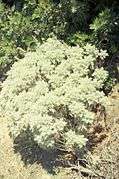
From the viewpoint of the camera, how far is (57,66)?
26.8 ft

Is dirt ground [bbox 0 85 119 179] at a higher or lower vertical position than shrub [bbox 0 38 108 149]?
lower

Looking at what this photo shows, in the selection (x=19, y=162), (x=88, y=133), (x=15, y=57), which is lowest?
(x=19, y=162)

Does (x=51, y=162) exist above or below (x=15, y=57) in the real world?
below

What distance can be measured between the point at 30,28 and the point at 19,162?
7.08 feet

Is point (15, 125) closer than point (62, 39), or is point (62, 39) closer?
point (15, 125)

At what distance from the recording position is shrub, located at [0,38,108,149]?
770 centimetres

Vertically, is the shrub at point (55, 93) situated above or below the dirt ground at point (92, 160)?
above

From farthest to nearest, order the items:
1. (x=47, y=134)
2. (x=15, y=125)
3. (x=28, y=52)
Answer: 1. (x=28, y=52)
2. (x=15, y=125)
3. (x=47, y=134)

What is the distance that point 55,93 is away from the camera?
7.84 meters

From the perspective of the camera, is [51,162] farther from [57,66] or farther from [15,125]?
[57,66]

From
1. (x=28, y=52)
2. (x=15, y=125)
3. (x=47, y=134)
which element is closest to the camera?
(x=47, y=134)

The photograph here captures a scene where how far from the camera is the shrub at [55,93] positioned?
25.3 ft

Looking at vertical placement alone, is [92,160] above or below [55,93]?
below

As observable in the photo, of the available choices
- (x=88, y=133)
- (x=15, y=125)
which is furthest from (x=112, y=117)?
(x=15, y=125)
